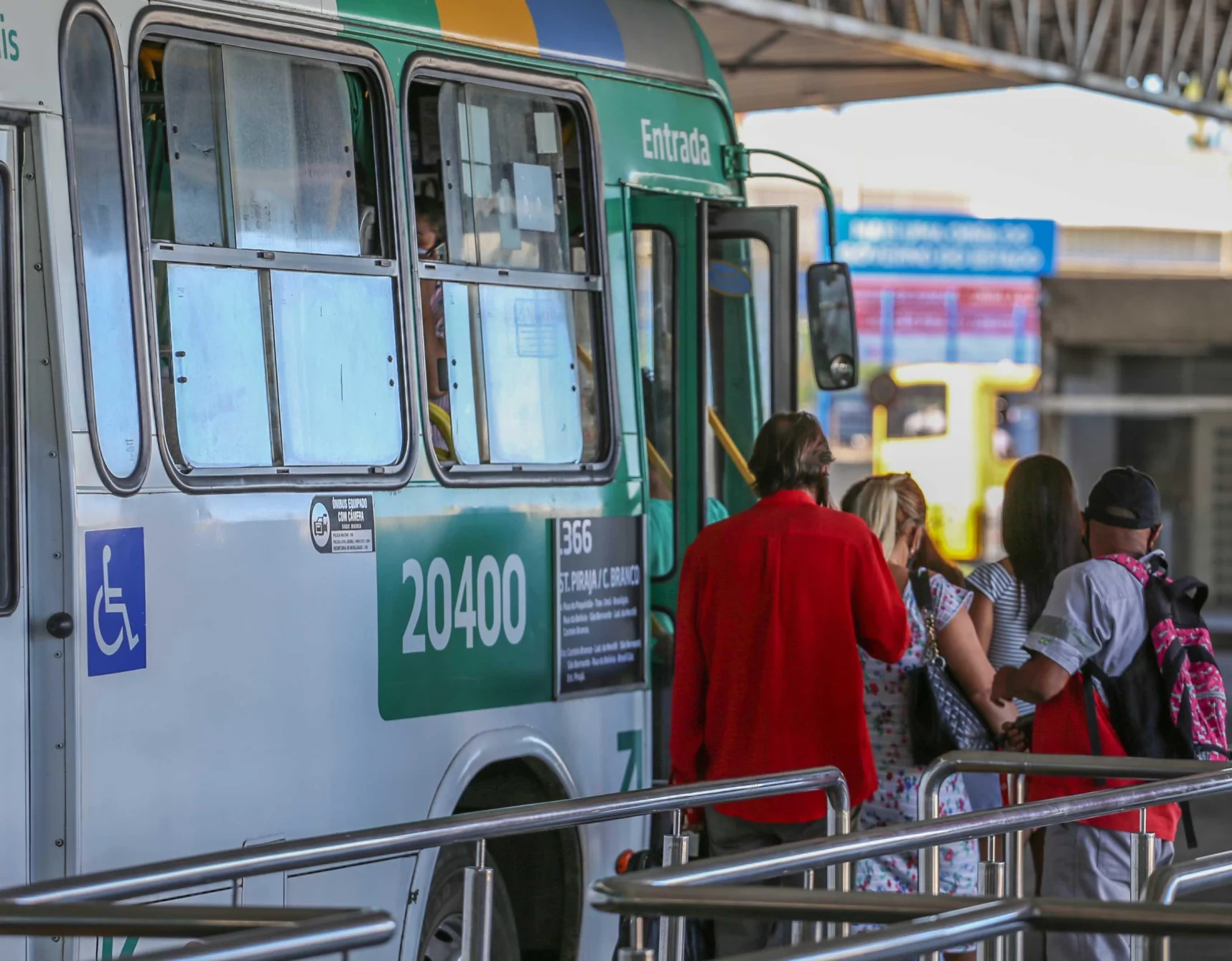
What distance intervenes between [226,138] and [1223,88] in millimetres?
12471

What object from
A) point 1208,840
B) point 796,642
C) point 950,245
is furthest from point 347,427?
point 950,245

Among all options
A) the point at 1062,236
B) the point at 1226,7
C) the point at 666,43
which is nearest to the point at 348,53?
the point at 666,43

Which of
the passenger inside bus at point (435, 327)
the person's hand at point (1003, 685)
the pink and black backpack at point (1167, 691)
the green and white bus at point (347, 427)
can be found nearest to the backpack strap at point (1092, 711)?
the pink and black backpack at point (1167, 691)

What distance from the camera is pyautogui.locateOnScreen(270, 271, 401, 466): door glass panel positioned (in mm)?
4980

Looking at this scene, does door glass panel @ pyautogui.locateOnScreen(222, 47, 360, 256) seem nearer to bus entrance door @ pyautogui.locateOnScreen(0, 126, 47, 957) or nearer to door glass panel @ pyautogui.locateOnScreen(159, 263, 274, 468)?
door glass panel @ pyautogui.locateOnScreen(159, 263, 274, 468)

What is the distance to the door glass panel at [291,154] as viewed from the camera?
4.91 metres

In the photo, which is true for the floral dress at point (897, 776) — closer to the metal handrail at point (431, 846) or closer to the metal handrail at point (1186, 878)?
the metal handrail at point (431, 846)

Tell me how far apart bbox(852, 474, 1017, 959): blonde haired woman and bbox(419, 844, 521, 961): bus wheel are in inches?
39.5

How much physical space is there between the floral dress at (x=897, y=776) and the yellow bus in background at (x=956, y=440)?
23.6m

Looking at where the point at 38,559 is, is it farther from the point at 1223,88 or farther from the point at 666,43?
the point at 1223,88

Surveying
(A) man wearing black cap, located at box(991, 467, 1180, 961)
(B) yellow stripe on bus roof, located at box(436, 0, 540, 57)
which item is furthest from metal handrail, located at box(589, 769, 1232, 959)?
(B) yellow stripe on bus roof, located at box(436, 0, 540, 57)

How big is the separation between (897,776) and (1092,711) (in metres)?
0.71

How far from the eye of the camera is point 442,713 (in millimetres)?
5379

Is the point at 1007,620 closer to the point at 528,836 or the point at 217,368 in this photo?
the point at 528,836
